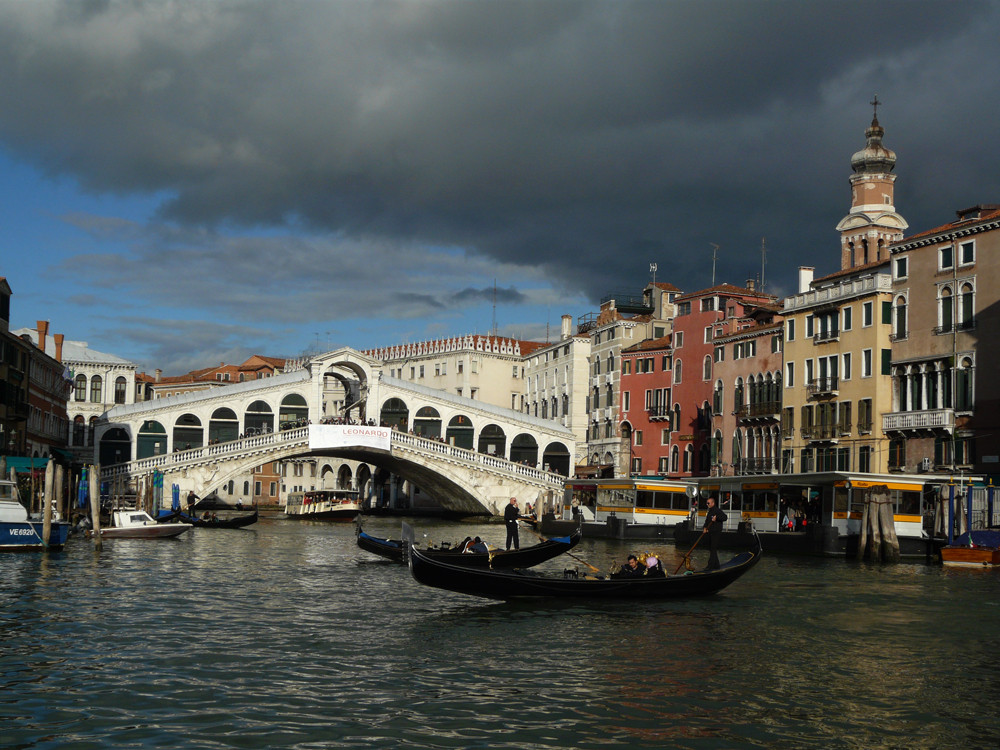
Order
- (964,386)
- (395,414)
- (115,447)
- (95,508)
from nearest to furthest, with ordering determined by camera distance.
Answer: (95,508) < (964,386) < (115,447) < (395,414)

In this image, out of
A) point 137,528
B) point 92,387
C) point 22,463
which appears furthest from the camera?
point 92,387

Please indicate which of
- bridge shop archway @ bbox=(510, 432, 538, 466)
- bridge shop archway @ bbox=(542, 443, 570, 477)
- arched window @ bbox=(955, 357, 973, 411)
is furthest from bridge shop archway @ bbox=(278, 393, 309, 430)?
arched window @ bbox=(955, 357, 973, 411)

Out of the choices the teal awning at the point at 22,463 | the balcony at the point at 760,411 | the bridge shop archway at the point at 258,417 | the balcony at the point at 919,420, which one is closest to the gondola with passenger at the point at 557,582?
the balcony at the point at 919,420

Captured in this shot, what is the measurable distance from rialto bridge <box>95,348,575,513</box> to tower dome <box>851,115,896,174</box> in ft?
61.4

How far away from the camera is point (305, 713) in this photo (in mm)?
10969

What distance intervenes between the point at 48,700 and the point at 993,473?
28.2 m

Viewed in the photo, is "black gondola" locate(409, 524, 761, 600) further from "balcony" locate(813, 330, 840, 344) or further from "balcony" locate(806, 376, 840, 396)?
"balcony" locate(813, 330, 840, 344)

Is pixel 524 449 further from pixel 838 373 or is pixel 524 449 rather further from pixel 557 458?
pixel 838 373

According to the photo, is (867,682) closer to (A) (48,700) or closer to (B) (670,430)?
(A) (48,700)

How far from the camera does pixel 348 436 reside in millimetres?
49625

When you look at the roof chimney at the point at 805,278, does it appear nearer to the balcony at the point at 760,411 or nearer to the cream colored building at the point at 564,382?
the balcony at the point at 760,411

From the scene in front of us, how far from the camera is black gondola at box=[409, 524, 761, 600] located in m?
17.5

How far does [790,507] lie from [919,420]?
5120mm

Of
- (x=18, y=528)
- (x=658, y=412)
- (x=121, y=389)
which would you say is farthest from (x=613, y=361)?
(x=18, y=528)
